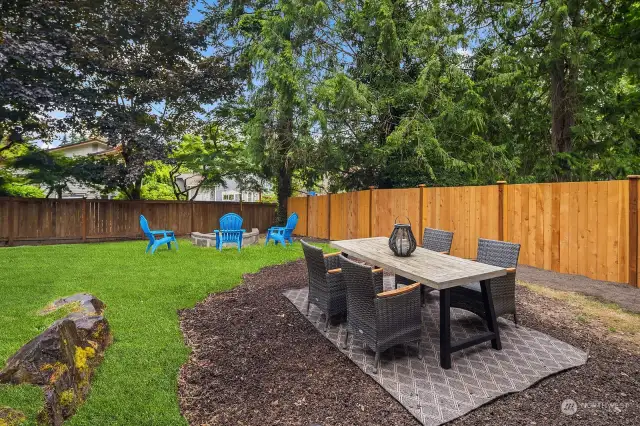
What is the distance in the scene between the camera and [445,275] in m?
2.67

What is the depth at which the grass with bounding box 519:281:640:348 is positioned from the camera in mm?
3357

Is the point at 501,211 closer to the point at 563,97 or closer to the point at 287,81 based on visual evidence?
the point at 563,97

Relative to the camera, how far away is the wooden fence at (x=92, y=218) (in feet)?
33.4

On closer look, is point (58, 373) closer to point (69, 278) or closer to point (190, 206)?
point (69, 278)

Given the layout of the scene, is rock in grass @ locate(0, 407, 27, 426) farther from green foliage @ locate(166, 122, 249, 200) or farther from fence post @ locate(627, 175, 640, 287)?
green foliage @ locate(166, 122, 249, 200)

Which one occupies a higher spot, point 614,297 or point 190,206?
point 190,206

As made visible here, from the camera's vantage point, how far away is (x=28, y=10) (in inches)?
377

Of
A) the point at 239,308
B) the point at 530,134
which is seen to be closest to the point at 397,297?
the point at 239,308

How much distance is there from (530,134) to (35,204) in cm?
1474

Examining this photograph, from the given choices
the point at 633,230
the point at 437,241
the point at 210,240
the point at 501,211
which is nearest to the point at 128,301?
the point at 437,241

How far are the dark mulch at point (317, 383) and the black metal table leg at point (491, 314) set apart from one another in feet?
1.65

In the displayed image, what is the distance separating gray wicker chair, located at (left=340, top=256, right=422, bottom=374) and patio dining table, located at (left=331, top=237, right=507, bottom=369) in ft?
0.64

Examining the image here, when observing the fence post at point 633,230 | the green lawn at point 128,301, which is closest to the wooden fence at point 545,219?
the fence post at point 633,230

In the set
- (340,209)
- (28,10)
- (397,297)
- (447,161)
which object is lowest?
(397,297)
